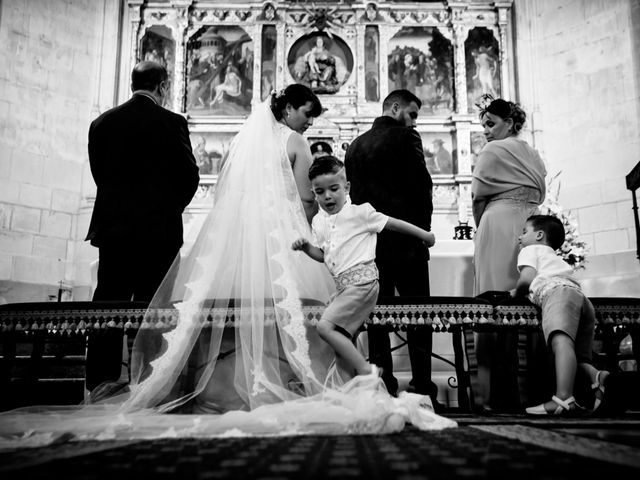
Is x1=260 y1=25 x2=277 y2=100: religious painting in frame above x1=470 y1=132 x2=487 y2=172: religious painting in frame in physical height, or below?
above

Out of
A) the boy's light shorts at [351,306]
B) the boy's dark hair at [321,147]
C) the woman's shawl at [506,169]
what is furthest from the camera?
the boy's dark hair at [321,147]

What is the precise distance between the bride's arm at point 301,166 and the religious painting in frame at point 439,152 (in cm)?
506

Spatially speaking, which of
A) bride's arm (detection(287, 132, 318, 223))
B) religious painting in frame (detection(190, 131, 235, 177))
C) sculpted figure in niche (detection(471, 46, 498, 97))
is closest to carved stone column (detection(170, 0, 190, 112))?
religious painting in frame (detection(190, 131, 235, 177))

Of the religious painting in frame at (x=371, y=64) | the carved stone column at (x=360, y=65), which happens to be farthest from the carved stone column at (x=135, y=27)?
the religious painting in frame at (x=371, y=64)

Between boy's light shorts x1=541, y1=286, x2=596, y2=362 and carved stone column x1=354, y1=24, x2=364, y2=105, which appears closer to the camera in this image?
boy's light shorts x1=541, y1=286, x2=596, y2=362

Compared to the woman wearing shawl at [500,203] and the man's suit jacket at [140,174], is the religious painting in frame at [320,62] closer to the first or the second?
the woman wearing shawl at [500,203]

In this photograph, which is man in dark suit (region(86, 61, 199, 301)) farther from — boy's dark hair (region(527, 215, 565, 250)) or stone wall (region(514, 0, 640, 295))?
stone wall (region(514, 0, 640, 295))

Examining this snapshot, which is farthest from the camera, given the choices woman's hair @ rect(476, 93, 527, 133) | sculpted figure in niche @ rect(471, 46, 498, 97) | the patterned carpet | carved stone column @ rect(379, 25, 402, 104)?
sculpted figure in niche @ rect(471, 46, 498, 97)

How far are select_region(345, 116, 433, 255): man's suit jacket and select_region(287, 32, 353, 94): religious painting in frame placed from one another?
5.02 metres

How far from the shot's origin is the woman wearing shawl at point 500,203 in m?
3.64

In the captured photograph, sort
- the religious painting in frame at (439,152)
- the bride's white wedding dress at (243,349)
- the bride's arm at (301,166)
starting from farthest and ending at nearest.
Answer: the religious painting in frame at (439,152) < the bride's arm at (301,166) < the bride's white wedding dress at (243,349)

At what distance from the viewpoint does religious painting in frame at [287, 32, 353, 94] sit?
8.62 meters

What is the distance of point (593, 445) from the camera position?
1.69 m

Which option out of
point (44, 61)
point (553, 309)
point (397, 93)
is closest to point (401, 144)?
point (397, 93)
